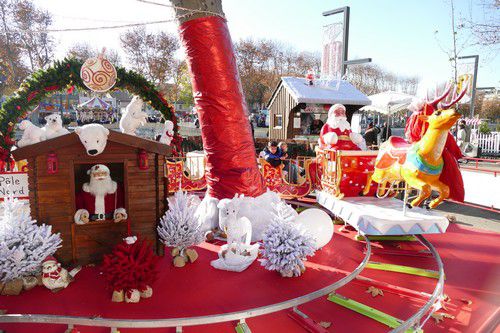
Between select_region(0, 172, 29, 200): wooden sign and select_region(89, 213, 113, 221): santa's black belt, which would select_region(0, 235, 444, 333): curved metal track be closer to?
select_region(89, 213, 113, 221): santa's black belt

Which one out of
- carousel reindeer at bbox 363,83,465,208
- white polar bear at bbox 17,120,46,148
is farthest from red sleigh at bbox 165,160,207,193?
carousel reindeer at bbox 363,83,465,208

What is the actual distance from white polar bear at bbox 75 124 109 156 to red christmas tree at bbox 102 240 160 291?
1323 millimetres

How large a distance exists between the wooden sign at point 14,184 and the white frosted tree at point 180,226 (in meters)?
2.35

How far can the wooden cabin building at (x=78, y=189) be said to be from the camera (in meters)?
4.34

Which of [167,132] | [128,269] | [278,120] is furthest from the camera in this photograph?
[278,120]

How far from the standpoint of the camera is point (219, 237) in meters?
5.82

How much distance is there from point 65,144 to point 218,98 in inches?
90.6

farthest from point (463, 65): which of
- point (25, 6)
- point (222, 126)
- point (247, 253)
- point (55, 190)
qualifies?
point (25, 6)

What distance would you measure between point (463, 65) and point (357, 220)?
14206mm

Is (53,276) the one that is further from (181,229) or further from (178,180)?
(178,180)

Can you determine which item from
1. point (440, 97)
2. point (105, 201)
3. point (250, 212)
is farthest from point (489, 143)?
point (105, 201)

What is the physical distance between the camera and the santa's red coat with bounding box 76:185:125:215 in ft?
15.7

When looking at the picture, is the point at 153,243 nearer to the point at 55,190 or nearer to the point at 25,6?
the point at 55,190

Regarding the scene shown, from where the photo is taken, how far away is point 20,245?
379 centimetres
